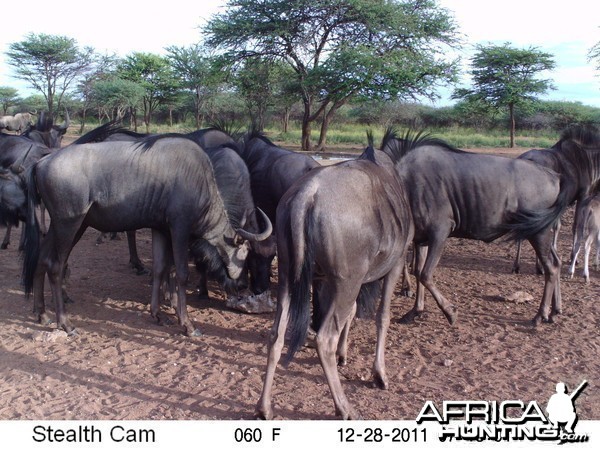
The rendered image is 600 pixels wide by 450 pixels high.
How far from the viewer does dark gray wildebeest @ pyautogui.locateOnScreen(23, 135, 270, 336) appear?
17.0 ft

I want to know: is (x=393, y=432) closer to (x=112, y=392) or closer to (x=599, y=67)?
(x=112, y=392)

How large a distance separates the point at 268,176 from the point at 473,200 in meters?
2.46

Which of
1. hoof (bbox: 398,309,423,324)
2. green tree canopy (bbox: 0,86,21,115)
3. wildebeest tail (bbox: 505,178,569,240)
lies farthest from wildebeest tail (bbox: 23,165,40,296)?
green tree canopy (bbox: 0,86,21,115)

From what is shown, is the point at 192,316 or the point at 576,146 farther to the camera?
the point at 576,146

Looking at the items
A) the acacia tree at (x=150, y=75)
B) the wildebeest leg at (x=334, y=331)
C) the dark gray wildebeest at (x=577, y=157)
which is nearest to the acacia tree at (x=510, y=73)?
the acacia tree at (x=150, y=75)

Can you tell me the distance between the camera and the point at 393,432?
3510 millimetres

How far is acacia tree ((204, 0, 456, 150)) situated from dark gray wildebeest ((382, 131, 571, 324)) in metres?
19.5

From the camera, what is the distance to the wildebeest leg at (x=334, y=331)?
3.60 m

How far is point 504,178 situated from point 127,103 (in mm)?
35338

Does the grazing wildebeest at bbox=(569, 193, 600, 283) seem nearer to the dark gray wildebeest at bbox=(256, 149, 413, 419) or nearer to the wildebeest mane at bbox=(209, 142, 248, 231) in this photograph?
the wildebeest mane at bbox=(209, 142, 248, 231)

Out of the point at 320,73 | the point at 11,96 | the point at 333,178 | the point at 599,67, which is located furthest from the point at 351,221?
the point at 11,96

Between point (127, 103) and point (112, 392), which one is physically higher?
point (127, 103)

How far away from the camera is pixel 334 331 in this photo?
143 inches

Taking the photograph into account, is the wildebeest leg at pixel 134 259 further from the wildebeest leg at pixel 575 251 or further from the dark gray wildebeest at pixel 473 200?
the wildebeest leg at pixel 575 251
